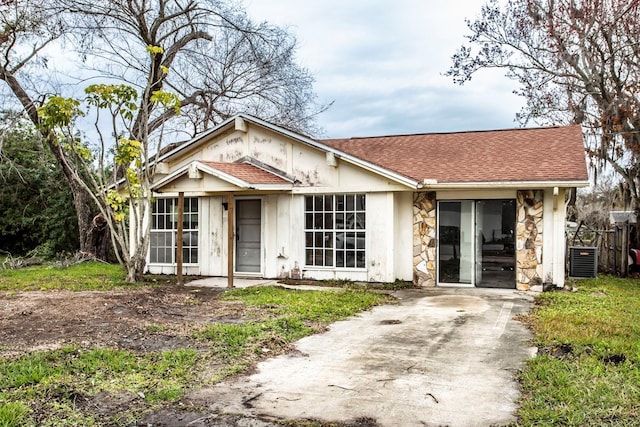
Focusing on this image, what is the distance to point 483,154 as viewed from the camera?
44.7 feet

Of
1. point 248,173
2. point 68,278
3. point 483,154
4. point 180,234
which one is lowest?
point 68,278

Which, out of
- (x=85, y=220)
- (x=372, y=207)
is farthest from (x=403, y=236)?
(x=85, y=220)

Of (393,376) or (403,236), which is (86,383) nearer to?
(393,376)

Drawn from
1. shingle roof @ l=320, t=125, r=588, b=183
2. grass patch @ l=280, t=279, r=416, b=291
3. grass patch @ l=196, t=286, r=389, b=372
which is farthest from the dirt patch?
shingle roof @ l=320, t=125, r=588, b=183

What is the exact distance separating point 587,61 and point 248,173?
11532 mm

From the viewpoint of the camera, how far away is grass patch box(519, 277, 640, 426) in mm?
4438

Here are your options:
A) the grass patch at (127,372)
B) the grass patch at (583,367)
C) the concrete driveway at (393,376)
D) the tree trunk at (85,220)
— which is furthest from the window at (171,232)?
the grass patch at (583,367)

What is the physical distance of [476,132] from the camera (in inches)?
611

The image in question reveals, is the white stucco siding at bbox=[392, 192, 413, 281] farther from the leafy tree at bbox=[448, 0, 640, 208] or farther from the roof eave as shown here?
the leafy tree at bbox=[448, 0, 640, 208]

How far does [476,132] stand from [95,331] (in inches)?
460

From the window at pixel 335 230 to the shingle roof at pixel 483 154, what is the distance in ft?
3.96

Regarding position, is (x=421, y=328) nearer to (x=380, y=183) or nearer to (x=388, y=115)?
(x=380, y=183)

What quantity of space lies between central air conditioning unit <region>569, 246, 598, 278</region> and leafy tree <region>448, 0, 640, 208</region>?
4.44 metres

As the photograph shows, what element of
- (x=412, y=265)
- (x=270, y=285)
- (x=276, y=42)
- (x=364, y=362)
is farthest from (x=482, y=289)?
(x=276, y=42)
